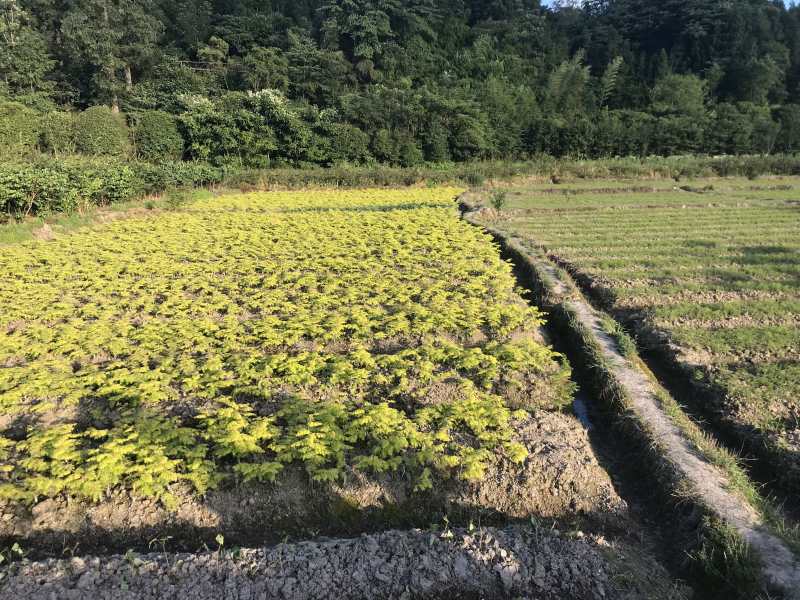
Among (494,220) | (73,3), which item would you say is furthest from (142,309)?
(73,3)

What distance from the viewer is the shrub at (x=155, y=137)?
35406 millimetres

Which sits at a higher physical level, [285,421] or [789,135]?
[789,135]

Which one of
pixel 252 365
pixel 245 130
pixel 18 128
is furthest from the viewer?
pixel 245 130

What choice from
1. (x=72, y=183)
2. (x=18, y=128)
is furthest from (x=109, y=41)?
(x=72, y=183)

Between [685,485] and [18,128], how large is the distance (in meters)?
36.4

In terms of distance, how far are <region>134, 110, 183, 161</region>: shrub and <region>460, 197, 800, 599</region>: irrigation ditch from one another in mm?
36234

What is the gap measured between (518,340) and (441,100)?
4013 centimetres

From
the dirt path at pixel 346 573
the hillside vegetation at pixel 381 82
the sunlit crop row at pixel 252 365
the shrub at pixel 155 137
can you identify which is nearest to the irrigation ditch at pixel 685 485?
the sunlit crop row at pixel 252 365

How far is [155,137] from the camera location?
35.6 m

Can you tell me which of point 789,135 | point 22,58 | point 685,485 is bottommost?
point 685,485

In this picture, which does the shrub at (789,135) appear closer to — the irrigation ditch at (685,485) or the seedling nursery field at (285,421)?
the seedling nursery field at (285,421)

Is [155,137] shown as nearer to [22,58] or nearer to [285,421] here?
[22,58]

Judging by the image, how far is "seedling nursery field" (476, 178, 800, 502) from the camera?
5.73 metres

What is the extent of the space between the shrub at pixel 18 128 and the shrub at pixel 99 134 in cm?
242
